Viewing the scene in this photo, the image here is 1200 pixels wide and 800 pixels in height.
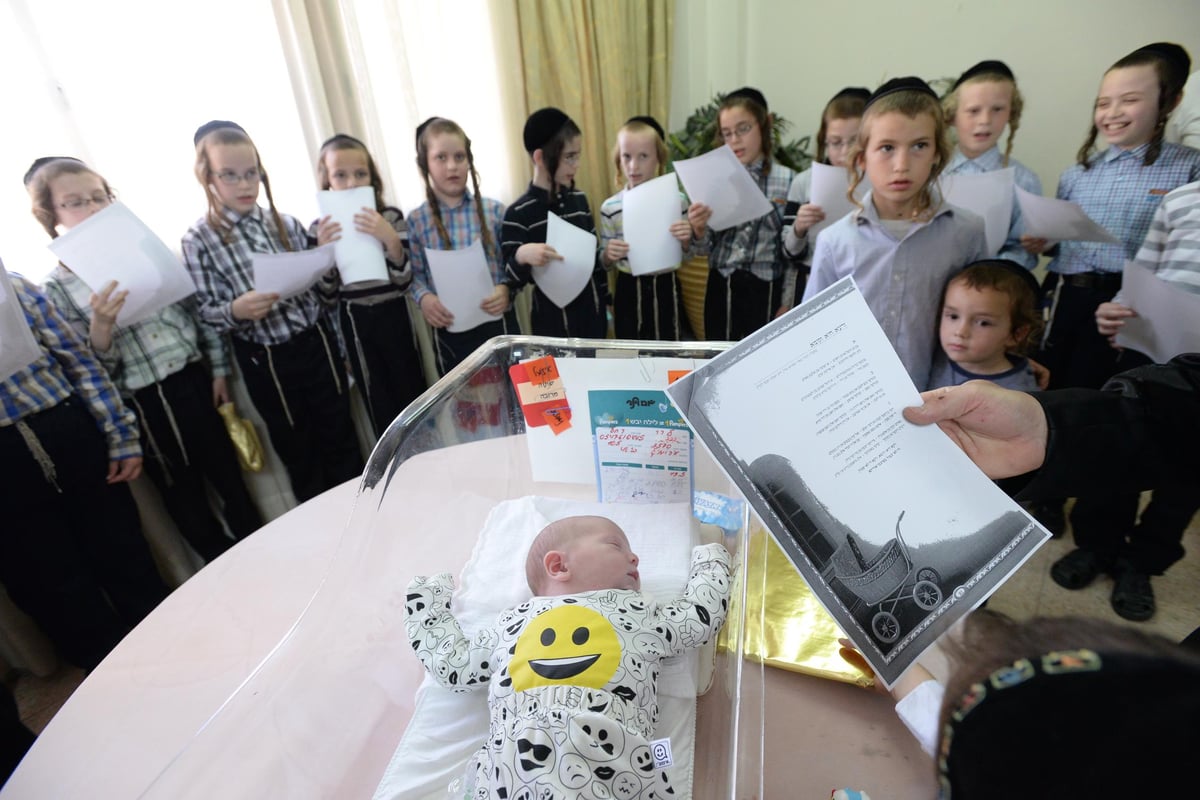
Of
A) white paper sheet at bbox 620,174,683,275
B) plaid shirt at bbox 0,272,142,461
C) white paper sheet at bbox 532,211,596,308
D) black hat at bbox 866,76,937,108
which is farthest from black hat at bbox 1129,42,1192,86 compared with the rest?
plaid shirt at bbox 0,272,142,461

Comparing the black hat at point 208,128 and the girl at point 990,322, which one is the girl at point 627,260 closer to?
the girl at point 990,322

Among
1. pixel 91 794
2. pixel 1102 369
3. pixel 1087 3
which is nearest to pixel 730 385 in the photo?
pixel 91 794

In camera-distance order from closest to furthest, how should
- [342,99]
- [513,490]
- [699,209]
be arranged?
[513,490] < [699,209] < [342,99]

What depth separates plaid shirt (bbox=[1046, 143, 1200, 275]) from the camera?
164 cm

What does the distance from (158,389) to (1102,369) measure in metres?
2.85

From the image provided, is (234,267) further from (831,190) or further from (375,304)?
(831,190)

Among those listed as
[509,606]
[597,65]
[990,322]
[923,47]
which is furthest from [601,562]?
[923,47]

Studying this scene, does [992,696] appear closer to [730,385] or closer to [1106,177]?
[730,385]

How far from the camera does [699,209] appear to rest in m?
1.89

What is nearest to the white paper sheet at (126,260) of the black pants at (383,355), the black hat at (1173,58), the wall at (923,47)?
the black pants at (383,355)

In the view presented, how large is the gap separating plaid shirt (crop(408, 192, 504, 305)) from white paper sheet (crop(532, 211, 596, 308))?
0.24 metres

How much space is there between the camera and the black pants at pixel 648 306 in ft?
7.64

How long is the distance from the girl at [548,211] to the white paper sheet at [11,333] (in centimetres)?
126

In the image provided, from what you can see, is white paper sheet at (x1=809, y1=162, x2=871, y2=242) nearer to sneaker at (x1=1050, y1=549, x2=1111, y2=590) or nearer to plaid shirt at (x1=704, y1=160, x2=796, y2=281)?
plaid shirt at (x1=704, y1=160, x2=796, y2=281)
